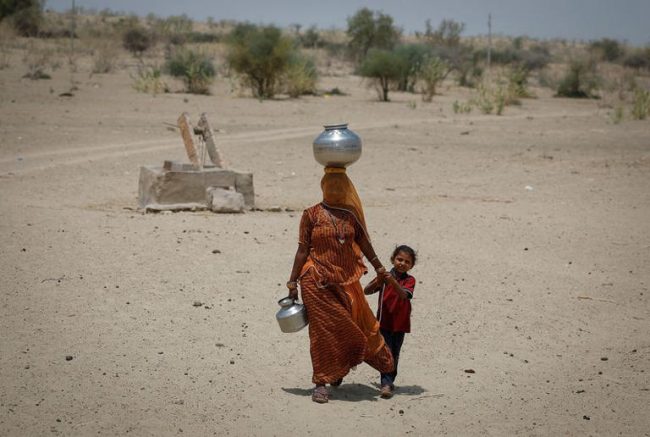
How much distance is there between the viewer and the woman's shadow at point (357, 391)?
198 inches

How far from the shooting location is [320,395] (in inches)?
191

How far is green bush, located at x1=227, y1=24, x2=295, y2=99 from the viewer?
26438 millimetres

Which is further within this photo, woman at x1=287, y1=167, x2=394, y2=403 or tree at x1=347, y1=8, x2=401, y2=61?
tree at x1=347, y1=8, x2=401, y2=61

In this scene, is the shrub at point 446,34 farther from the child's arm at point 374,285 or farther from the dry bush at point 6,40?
the child's arm at point 374,285

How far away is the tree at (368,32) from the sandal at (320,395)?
45.8 m

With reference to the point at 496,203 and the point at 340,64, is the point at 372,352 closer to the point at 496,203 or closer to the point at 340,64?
the point at 496,203

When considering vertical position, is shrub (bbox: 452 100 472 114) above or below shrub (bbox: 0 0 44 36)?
below

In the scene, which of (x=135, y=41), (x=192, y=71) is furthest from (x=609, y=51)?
(x=192, y=71)

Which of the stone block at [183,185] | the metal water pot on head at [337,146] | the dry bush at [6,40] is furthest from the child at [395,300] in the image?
the dry bush at [6,40]

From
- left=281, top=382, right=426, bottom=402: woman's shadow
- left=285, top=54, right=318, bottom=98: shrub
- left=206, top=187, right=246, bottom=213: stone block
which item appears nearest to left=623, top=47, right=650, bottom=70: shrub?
left=285, top=54, right=318, bottom=98: shrub

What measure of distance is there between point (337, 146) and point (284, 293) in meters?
3.00

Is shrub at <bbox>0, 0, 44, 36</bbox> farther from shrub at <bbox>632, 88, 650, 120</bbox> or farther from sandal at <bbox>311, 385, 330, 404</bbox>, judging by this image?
sandal at <bbox>311, 385, 330, 404</bbox>

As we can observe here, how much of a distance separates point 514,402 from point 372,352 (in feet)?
3.11

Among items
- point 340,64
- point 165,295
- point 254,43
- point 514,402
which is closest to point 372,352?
point 514,402
